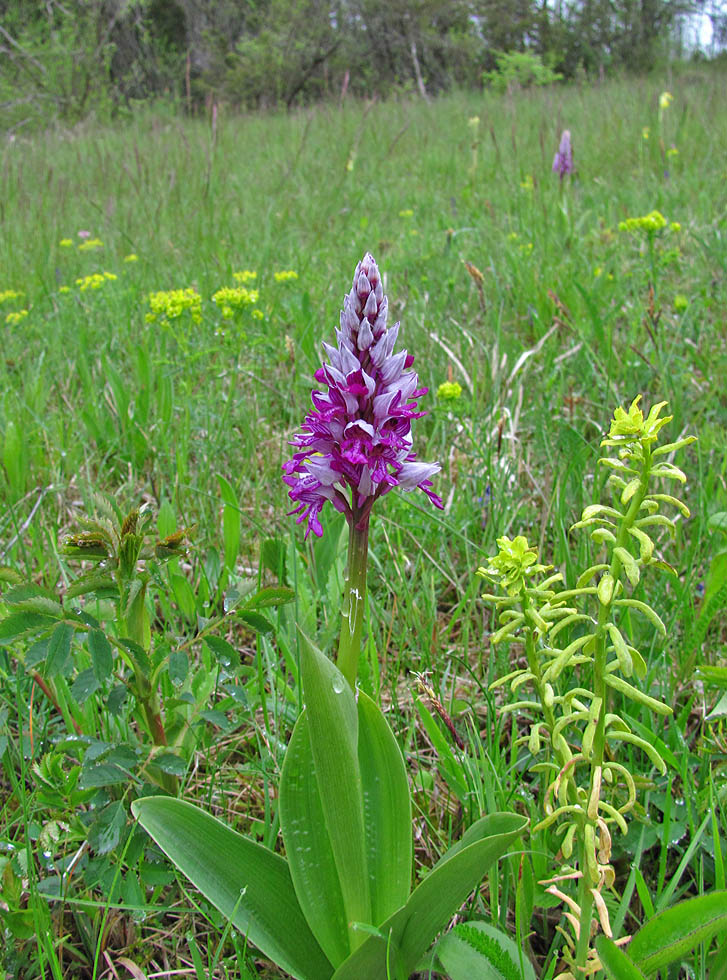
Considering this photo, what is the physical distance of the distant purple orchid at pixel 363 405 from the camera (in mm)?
976

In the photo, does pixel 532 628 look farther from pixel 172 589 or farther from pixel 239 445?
pixel 239 445

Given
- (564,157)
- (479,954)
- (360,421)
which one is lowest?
(479,954)

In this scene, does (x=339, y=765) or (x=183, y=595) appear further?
(x=183, y=595)

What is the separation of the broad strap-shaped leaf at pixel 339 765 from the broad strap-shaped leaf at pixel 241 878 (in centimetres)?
12

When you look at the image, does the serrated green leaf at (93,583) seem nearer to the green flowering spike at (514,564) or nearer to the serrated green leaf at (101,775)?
the serrated green leaf at (101,775)

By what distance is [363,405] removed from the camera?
3.30ft

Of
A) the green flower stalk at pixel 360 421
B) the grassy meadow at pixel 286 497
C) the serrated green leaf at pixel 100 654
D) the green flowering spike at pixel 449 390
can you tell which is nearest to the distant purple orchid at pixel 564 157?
the grassy meadow at pixel 286 497

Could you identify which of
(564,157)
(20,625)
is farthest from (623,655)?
(564,157)

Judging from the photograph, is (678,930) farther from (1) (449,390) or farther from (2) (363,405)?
(1) (449,390)

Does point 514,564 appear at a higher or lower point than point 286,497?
higher

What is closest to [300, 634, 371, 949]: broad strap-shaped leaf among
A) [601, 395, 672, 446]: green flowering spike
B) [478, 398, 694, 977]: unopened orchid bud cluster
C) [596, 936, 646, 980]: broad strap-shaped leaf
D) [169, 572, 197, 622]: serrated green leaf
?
[478, 398, 694, 977]: unopened orchid bud cluster

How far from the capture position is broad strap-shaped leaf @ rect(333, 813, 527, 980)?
0.87m

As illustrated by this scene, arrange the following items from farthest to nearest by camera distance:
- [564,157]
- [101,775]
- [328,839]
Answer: [564,157] < [101,775] < [328,839]

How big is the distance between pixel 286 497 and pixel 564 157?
4158 mm
